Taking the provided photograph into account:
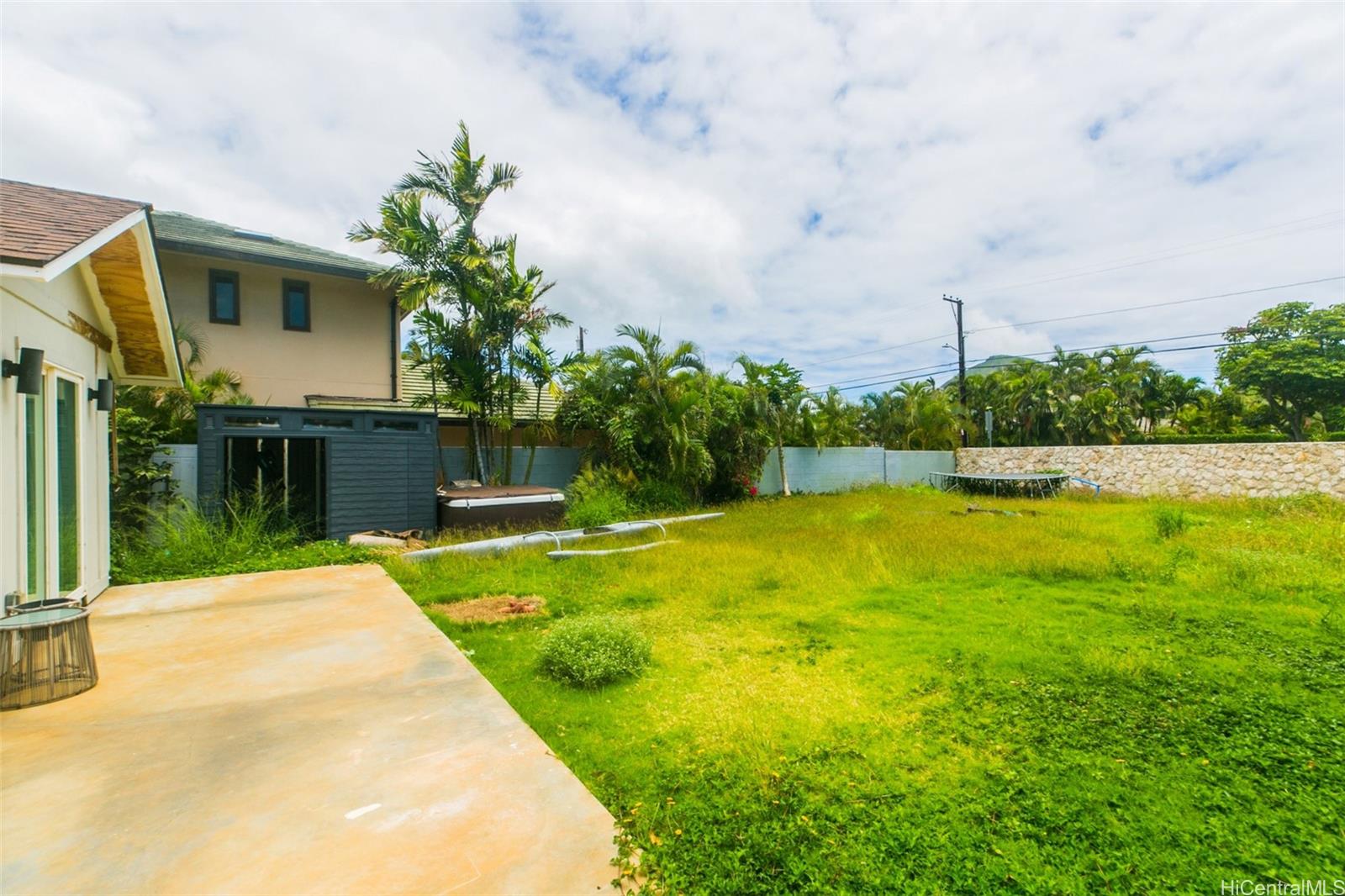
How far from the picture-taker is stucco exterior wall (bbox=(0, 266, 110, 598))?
3.66 metres

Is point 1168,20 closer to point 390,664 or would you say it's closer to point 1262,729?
point 1262,729

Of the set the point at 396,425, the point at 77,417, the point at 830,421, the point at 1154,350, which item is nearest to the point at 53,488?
the point at 77,417

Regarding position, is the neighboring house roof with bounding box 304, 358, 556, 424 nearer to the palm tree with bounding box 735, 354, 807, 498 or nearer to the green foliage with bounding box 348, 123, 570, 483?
the green foliage with bounding box 348, 123, 570, 483

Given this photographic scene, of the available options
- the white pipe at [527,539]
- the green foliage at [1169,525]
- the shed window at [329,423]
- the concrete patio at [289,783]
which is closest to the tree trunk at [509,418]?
the white pipe at [527,539]

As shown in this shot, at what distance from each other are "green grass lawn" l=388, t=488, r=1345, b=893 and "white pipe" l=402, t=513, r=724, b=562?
0.82m

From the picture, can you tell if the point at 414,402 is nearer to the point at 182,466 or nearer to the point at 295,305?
the point at 295,305

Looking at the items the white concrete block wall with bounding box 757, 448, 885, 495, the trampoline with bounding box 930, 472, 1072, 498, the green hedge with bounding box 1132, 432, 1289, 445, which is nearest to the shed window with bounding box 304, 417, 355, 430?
the white concrete block wall with bounding box 757, 448, 885, 495

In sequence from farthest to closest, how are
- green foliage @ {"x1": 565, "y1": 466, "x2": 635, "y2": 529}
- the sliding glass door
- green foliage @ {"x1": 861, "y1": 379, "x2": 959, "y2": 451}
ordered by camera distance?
green foliage @ {"x1": 861, "y1": 379, "x2": 959, "y2": 451} < green foliage @ {"x1": 565, "y1": 466, "x2": 635, "y2": 529} < the sliding glass door

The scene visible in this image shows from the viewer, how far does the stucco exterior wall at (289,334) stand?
1030 cm

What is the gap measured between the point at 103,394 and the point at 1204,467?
2207 centimetres

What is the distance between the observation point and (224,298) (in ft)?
34.6

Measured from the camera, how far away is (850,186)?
11781 mm

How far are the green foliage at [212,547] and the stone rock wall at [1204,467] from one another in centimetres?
1934

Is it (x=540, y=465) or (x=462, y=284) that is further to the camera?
(x=540, y=465)
